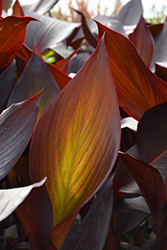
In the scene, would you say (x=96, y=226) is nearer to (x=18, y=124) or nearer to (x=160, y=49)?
(x=18, y=124)

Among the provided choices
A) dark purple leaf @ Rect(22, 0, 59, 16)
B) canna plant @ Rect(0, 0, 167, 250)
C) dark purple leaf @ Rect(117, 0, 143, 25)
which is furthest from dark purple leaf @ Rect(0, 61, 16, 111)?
dark purple leaf @ Rect(117, 0, 143, 25)

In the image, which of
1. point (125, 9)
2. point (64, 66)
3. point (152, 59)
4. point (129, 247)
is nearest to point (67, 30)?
point (64, 66)

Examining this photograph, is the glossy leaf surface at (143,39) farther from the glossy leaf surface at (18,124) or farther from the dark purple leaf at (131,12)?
the glossy leaf surface at (18,124)

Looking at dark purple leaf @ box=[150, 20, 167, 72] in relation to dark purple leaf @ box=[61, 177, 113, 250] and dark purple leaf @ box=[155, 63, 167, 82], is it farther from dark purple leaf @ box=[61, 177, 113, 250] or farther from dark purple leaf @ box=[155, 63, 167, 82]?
dark purple leaf @ box=[61, 177, 113, 250]

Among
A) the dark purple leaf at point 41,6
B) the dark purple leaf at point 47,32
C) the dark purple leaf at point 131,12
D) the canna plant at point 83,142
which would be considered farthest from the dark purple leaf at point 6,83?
the dark purple leaf at point 131,12

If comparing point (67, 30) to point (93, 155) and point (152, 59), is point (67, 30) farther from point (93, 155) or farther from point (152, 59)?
point (93, 155)

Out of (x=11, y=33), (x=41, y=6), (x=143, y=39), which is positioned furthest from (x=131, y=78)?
(x=41, y=6)
